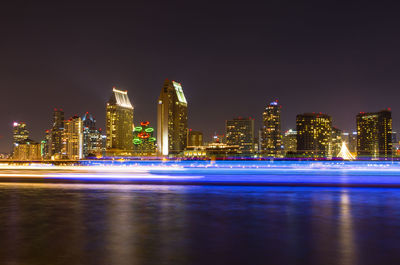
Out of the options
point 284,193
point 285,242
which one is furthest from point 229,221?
point 284,193

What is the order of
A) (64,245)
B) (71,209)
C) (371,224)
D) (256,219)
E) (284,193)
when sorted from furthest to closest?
1. (284,193)
2. (71,209)
3. (256,219)
4. (371,224)
5. (64,245)

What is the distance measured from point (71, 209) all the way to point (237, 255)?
7249 millimetres

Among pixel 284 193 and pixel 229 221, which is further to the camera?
pixel 284 193

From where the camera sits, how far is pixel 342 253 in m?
6.83

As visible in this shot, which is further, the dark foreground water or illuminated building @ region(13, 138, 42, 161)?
illuminated building @ region(13, 138, 42, 161)

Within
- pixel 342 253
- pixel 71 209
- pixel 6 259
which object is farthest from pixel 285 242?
pixel 71 209

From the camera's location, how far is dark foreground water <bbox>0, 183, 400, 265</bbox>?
21.7ft

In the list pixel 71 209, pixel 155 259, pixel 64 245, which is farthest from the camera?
pixel 71 209

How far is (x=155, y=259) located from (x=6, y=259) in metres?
2.66

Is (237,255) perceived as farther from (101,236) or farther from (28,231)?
(28,231)

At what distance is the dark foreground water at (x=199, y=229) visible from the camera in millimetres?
6629

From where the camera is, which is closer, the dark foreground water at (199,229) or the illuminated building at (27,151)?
the dark foreground water at (199,229)

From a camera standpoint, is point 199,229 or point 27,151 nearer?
point 199,229

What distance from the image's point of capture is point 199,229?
29.5 ft
